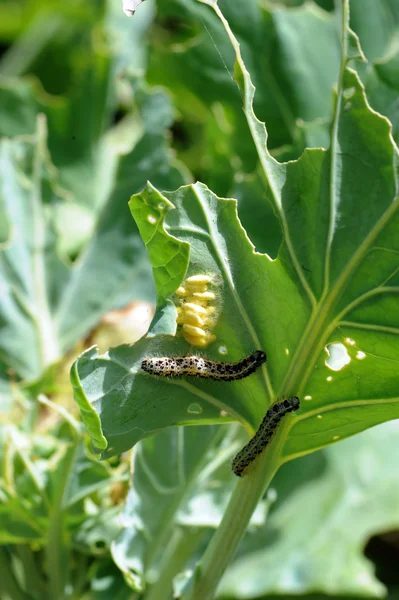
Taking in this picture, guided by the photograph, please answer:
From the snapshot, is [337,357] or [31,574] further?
[31,574]

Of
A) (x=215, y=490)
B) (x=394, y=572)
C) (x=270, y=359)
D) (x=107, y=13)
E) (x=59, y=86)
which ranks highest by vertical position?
(x=270, y=359)

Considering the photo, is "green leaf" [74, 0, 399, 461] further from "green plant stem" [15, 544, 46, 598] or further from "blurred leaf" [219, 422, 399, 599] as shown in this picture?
"blurred leaf" [219, 422, 399, 599]

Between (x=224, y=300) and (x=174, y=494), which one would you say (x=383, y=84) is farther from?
(x=174, y=494)

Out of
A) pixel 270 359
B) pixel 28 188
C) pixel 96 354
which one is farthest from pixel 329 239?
pixel 28 188

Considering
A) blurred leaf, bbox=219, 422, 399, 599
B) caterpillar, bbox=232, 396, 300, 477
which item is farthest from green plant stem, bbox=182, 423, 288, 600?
blurred leaf, bbox=219, 422, 399, 599

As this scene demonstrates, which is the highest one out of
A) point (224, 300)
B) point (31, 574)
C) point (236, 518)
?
point (224, 300)

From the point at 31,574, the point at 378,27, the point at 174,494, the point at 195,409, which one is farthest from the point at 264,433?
the point at 378,27

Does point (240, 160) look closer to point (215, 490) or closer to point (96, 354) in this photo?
point (215, 490)
